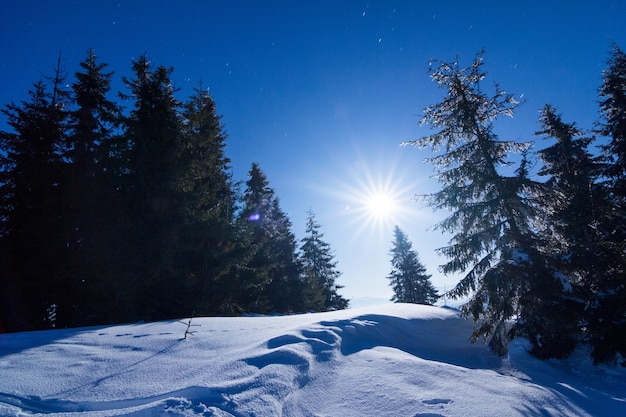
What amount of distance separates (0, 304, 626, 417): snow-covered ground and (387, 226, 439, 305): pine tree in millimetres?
27493

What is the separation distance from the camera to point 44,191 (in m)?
13.5

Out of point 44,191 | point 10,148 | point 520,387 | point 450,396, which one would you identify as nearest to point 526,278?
point 520,387

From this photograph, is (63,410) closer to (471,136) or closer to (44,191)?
(471,136)

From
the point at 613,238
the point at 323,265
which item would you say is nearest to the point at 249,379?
the point at 613,238

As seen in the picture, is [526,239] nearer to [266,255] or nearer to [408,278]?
[266,255]

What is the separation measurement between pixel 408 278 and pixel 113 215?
1213 inches

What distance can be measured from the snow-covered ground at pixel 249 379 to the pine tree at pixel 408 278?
90.2 feet

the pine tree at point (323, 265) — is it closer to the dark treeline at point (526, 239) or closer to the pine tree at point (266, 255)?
the pine tree at point (266, 255)

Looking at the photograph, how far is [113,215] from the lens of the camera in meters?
11.7

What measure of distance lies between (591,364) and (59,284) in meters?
19.7

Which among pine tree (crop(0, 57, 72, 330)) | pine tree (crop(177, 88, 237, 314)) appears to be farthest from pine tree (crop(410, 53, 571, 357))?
pine tree (crop(0, 57, 72, 330))

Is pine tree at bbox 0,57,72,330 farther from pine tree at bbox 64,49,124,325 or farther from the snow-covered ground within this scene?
the snow-covered ground

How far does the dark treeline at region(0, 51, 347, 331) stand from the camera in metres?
11.0

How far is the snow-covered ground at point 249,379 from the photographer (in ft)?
10.7
